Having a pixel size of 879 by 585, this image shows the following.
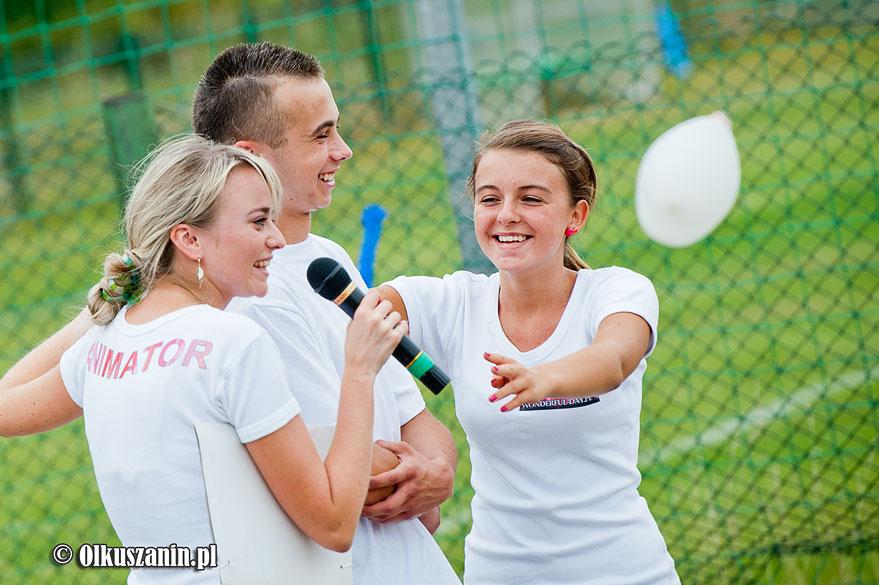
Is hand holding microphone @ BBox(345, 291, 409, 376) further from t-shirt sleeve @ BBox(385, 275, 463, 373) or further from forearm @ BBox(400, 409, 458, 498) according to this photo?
t-shirt sleeve @ BBox(385, 275, 463, 373)

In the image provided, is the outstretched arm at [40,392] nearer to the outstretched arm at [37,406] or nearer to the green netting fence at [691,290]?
the outstretched arm at [37,406]

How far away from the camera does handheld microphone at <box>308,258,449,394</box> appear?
217cm

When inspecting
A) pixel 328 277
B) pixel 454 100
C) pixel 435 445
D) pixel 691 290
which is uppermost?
pixel 454 100

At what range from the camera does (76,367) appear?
2213 mm

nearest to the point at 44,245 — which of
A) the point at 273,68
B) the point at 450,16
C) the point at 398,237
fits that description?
the point at 398,237

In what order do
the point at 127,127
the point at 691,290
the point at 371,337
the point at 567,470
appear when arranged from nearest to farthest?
the point at 371,337
the point at 567,470
the point at 127,127
the point at 691,290

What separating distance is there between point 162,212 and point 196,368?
318 millimetres

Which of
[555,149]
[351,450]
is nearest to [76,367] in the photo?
[351,450]

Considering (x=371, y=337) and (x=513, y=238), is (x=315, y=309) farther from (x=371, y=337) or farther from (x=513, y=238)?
(x=513, y=238)

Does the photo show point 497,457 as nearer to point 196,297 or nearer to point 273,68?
point 196,297

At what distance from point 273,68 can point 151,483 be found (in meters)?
0.96

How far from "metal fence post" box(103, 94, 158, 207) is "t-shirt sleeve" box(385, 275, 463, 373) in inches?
66.7

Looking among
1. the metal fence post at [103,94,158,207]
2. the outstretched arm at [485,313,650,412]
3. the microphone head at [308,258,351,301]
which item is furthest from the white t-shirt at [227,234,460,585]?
the metal fence post at [103,94,158,207]

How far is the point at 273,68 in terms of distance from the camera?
2.49 meters
